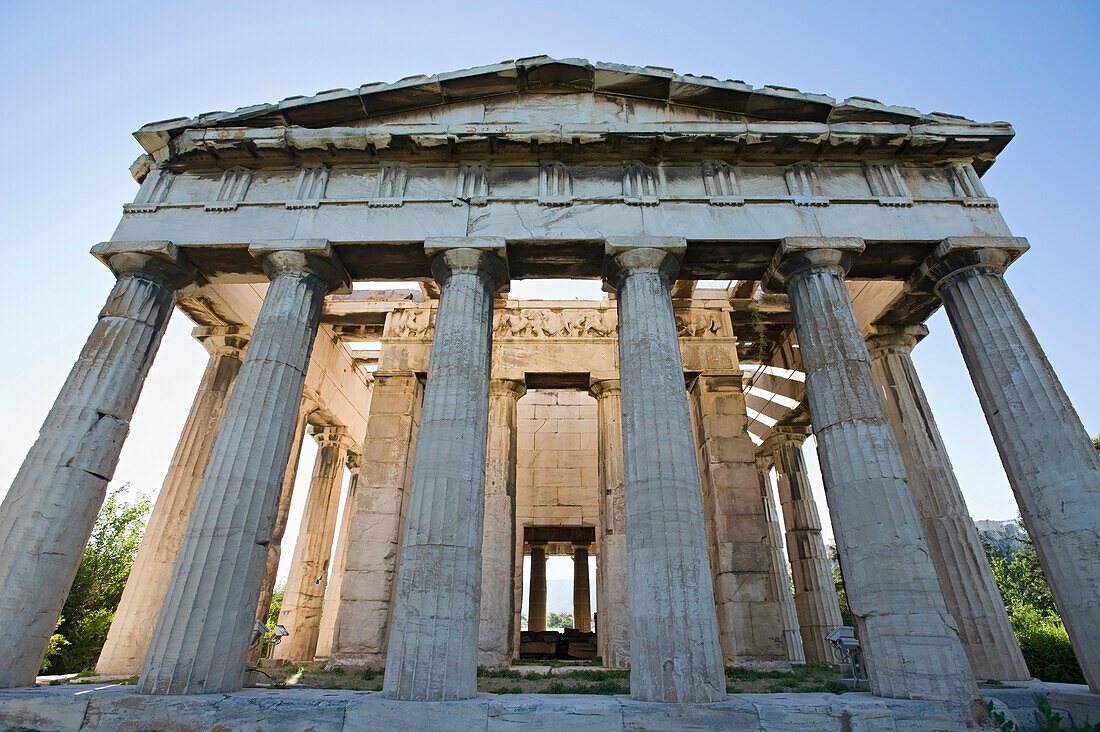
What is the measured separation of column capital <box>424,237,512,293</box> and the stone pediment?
7.88 feet

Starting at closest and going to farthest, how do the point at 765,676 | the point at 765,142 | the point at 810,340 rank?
the point at 810,340
the point at 765,676
the point at 765,142

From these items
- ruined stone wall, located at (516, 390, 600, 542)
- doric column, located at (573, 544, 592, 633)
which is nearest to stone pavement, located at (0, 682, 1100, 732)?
ruined stone wall, located at (516, 390, 600, 542)

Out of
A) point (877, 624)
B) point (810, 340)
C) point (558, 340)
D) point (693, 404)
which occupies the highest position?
point (558, 340)

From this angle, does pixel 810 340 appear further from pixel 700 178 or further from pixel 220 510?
pixel 220 510

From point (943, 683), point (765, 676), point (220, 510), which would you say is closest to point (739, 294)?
point (765, 676)

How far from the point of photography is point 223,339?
14.8m

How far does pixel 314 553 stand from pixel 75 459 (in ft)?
31.0

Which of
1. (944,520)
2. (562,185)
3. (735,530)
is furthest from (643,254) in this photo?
(944,520)

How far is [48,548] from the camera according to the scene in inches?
357

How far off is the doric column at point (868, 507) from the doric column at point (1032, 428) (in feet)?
7.06

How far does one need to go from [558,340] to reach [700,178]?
5809 mm

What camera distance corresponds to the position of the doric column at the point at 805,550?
17734 mm

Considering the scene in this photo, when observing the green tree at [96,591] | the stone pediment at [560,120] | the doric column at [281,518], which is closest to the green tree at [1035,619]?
the stone pediment at [560,120]

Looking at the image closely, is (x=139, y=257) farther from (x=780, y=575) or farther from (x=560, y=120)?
(x=780, y=575)
